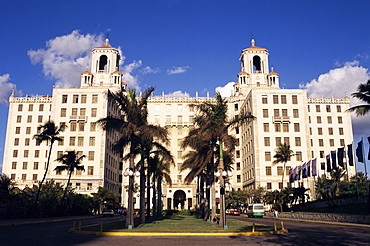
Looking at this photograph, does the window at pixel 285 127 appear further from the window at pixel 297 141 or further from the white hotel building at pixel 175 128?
the window at pixel 297 141

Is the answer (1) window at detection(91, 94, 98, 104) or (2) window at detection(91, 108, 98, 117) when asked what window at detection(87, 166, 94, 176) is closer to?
(2) window at detection(91, 108, 98, 117)

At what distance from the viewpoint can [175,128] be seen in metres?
107

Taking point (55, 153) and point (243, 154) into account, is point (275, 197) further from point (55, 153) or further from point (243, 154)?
point (55, 153)

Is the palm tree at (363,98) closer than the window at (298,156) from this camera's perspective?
Yes

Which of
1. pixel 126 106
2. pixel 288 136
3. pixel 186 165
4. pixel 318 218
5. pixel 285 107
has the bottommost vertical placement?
pixel 318 218

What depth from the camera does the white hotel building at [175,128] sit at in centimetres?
8350

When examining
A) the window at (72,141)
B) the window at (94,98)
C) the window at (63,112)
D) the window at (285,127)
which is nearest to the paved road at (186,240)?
the window at (285,127)

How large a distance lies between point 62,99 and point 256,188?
163 feet

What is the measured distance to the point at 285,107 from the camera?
8681cm

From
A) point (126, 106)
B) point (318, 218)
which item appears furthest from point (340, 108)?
point (126, 106)

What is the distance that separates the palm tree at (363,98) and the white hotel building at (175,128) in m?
→ 34.3

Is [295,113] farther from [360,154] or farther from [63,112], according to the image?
[63,112]

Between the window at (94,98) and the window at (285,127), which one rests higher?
the window at (94,98)

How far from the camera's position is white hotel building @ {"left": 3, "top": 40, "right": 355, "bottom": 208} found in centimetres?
8350
